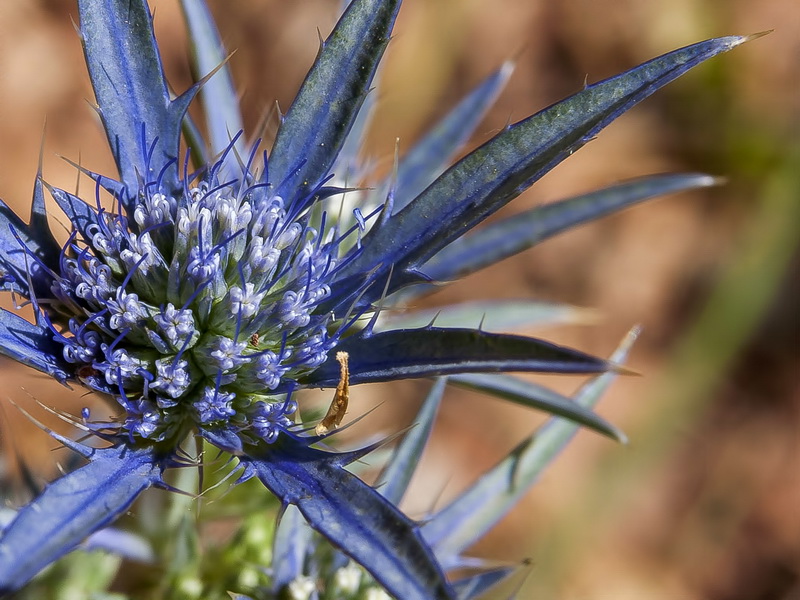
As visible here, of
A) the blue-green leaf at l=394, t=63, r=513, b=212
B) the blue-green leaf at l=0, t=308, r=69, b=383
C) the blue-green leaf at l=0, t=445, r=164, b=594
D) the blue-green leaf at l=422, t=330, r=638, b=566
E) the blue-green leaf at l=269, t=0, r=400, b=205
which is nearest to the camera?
the blue-green leaf at l=0, t=445, r=164, b=594

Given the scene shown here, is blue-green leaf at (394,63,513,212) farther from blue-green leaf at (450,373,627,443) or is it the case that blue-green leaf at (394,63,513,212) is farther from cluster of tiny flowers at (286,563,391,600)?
cluster of tiny flowers at (286,563,391,600)

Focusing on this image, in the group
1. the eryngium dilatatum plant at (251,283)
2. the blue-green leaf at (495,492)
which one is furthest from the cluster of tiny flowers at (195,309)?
the blue-green leaf at (495,492)

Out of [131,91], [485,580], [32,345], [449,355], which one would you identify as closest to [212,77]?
[131,91]

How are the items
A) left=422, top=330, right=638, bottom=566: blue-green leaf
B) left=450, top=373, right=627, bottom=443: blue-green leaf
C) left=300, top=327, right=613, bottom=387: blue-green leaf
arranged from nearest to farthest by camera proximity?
1. left=300, top=327, right=613, bottom=387: blue-green leaf
2. left=450, top=373, right=627, bottom=443: blue-green leaf
3. left=422, top=330, right=638, bottom=566: blue-green leaf

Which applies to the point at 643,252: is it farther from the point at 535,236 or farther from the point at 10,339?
the point at 10,339

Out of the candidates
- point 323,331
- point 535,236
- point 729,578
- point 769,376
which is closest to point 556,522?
point 729,578

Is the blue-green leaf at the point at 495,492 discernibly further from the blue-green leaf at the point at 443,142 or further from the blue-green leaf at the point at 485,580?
the blue-green leaf at the point at 443,142

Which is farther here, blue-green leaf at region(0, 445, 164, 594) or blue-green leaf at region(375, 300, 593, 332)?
blue-green leaf at region(375, 300, 593, 332)

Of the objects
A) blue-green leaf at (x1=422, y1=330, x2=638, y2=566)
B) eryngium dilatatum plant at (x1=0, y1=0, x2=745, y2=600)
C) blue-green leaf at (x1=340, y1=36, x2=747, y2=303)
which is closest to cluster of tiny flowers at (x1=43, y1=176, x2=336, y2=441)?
eryngium dilatatum plant at (x1=0, y1=0, x2=745, y2=600)
